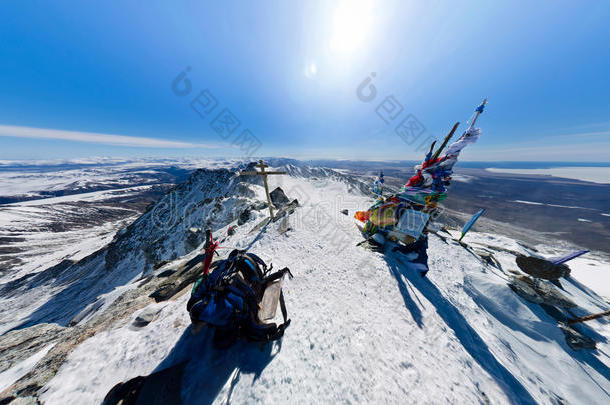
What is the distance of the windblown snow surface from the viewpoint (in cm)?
384

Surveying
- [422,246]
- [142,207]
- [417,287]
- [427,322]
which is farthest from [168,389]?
[142,207]

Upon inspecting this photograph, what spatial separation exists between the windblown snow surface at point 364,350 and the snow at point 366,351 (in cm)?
3

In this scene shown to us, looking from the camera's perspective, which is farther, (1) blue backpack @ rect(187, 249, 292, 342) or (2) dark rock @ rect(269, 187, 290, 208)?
(2) dark rock @ rect(269, 187, 290, 208)

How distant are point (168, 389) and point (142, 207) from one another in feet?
484

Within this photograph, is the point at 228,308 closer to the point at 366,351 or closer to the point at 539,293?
the point at 366,351

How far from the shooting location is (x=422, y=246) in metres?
9.23

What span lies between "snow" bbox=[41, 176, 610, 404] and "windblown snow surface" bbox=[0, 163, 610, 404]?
1.0 inches

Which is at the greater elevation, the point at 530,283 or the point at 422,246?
the point at 422,246

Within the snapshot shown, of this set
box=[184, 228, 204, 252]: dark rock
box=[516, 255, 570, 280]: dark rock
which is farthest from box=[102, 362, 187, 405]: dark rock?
box=[184, 228, 204, 252]: dark rock

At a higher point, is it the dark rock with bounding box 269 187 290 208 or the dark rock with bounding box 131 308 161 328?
the dark rock with bounding box 131 308 161 328

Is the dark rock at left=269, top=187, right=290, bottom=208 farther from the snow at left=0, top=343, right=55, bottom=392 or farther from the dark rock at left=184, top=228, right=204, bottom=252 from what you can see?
the snow at left=0, top=343, right=55, bottom=392

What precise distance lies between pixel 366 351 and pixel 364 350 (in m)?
0.05

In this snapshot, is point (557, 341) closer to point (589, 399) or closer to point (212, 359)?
point (589, 399)

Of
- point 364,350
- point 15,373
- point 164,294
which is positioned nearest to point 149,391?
point 364,350
